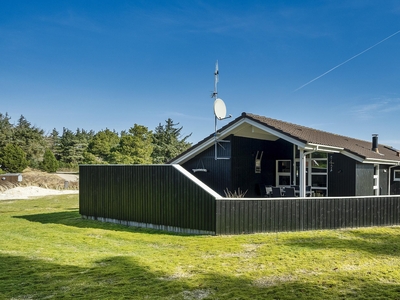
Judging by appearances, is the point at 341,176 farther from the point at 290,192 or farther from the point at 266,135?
the point at 266,135

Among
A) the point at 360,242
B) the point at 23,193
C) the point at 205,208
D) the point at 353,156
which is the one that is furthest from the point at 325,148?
the point at 23,193

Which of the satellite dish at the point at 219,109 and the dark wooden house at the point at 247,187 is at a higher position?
the satellite dish at the point at 219,109

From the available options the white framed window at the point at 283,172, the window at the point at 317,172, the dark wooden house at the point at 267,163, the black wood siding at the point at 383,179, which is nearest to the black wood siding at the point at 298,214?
the dark wooden house at the point at 267,163

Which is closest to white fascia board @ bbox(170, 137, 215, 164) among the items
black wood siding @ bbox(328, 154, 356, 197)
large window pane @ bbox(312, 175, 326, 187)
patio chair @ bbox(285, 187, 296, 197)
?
patio chair @ bbox(285, 187, 296, 197)

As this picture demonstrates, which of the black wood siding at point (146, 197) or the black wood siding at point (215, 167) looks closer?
the black wood siding at point (146, 197)

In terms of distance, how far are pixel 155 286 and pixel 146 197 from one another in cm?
561

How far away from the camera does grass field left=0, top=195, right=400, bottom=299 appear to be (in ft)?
13.6

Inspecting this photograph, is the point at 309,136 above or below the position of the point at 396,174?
above

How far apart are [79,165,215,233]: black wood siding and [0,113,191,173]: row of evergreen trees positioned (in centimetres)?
2333

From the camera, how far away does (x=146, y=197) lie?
32.2ft

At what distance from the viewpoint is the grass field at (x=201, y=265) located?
4.15 m

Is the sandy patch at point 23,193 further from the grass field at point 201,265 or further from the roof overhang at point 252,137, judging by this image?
the grass field at point 201,265

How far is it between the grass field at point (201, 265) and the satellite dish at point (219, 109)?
16.9 feet

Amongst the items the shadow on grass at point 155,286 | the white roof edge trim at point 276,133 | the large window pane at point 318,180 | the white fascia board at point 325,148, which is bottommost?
the shadow on grass at point 155,286
